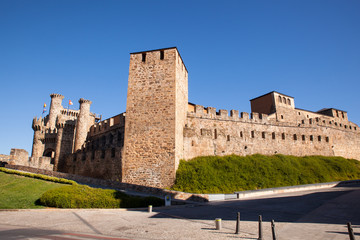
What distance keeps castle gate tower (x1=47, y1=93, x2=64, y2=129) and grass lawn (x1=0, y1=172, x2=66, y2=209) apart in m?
29.5

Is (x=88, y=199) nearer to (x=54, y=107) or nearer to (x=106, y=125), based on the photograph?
(x=106, y=125)

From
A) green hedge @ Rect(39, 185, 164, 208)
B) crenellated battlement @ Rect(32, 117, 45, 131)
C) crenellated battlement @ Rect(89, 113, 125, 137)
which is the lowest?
green hedge @ Rect(39, 185, 164, 208)

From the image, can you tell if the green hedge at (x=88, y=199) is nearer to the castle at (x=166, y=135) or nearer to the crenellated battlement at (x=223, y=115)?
the castle at (x=166, y=135)

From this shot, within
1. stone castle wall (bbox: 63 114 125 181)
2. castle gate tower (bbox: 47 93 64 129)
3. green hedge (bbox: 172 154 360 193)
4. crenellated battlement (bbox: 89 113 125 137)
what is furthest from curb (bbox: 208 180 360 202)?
castle gate tower (bbox: 47 93 64 129)

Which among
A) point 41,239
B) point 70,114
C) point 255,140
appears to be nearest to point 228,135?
point 255,140

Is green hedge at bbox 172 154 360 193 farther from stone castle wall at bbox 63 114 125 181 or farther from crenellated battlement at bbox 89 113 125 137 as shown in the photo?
crenellated battlement at bbox 89 113 125 137

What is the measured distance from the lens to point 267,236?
6461 mm

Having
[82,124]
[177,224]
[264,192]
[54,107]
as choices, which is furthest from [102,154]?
[54,107]

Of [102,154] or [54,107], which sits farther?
[54,107]

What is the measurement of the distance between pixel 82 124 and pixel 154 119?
1870 cm

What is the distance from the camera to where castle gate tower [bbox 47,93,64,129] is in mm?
46047

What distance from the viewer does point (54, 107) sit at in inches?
1870

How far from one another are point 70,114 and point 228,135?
3519cm

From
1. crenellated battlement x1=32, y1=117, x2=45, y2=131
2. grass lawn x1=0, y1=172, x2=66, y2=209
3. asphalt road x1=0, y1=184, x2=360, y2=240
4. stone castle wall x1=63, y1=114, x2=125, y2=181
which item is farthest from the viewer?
crenellated battlement x1=32, y1=117, x2=45, y2=131
